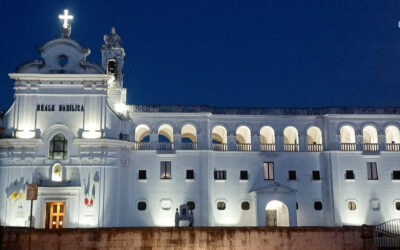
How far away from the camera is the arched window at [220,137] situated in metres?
43.5

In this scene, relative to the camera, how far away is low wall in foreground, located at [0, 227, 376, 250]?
2948cm

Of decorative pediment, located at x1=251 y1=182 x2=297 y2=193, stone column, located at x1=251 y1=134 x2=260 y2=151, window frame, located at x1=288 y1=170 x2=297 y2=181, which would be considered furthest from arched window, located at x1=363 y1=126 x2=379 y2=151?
stone column, located at x1=251 y1=134 x2=260 y2=151

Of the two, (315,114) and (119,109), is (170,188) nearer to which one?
(119,109)

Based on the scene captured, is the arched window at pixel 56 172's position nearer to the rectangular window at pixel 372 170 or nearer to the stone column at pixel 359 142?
the stone column at pixel 359 142

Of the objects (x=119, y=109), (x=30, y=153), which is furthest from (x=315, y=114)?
(x=30, y=153)

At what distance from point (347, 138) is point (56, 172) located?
87.6ft

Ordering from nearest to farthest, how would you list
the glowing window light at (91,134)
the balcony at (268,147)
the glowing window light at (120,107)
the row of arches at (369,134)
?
the glowing window light at (91,134)
the glowing window light at (120,107)
the balcony at (268,147)
the row of arches at (369,134)

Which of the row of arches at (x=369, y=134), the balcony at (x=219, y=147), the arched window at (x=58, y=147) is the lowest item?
the arched window at (x=58, y=147)

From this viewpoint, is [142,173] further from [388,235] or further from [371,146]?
[371,146]

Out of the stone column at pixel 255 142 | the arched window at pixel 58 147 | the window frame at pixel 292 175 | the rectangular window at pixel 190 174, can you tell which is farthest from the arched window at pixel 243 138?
the arched window at pixel 58 147

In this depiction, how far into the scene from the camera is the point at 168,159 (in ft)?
140

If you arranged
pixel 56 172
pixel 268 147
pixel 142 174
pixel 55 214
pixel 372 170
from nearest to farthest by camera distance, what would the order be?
pixel 55 214, pixel 56 172, pixel 142 174, pixel 372 170, pixel 268 147

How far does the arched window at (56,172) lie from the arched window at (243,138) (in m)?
15.2

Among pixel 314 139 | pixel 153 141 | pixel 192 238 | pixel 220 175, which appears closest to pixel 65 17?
pixel 153 141
